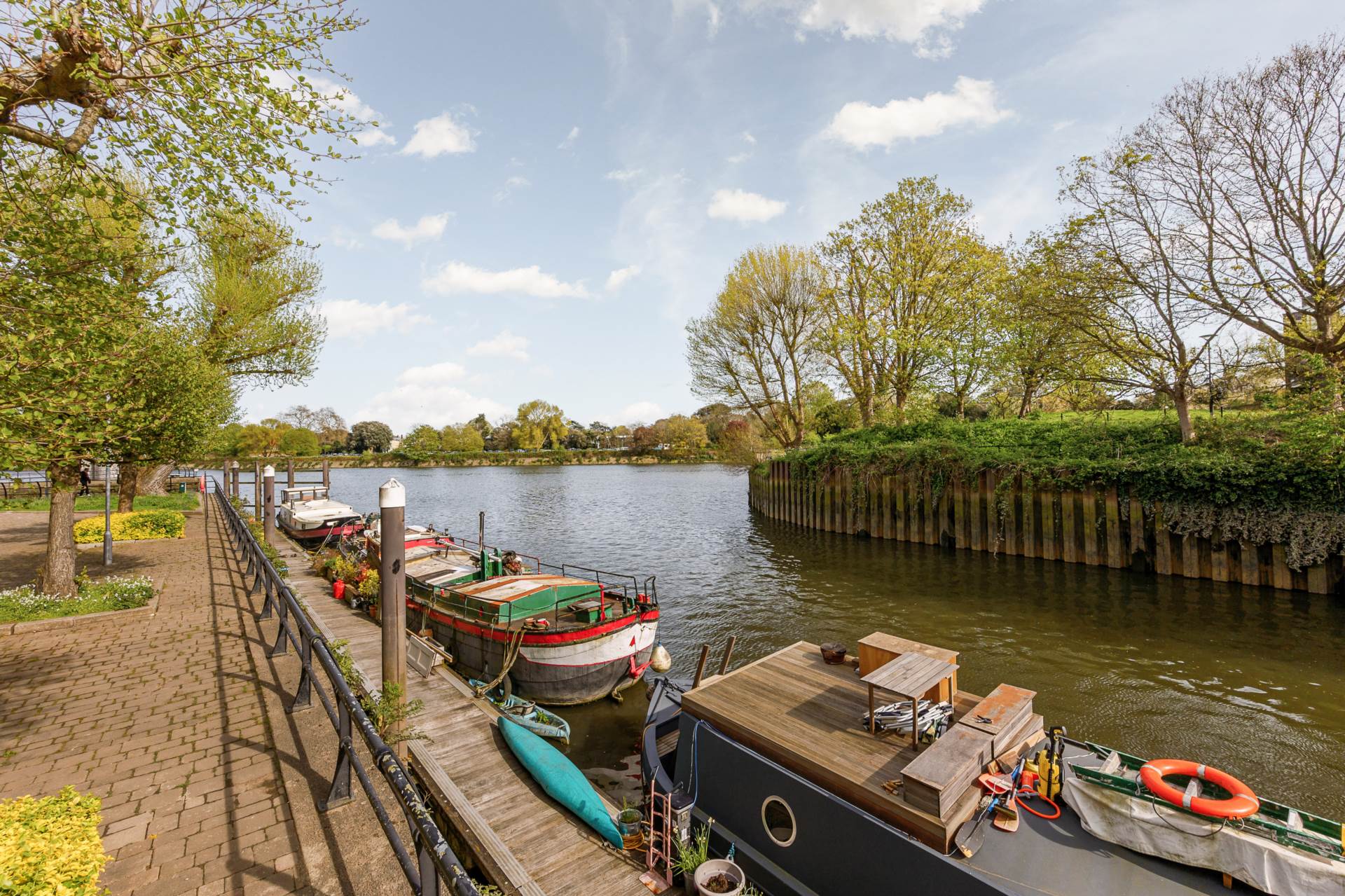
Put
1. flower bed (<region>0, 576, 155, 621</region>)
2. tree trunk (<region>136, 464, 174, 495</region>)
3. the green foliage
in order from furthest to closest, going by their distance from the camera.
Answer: tree trunk (<region>136, 464, 174, 495</region>)
flower bed (<region>0, 576, 155, 621</region>)
the green foliage

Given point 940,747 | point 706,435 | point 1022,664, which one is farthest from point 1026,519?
point 706,435

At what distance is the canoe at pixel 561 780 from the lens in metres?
6.63

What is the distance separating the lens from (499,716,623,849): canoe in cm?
663

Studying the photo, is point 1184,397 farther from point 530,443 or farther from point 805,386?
point 530,443

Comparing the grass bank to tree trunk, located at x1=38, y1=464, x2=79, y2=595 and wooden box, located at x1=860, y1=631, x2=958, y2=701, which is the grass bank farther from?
wooden box, located at x1=860, y1=631, x2=958, y2=701

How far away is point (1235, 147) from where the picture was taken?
18391 millimetres

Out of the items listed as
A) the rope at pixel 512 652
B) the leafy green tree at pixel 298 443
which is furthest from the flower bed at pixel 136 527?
the leafy green tree at pixel 298 443

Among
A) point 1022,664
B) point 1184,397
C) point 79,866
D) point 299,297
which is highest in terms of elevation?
point 299,297

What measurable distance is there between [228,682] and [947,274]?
31419 millimetres

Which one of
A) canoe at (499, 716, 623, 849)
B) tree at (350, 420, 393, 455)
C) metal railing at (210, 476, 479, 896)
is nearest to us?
metal railing at (210, 476, 479, 896)

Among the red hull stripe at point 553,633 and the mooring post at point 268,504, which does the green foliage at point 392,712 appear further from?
the mooring post at point 268,504

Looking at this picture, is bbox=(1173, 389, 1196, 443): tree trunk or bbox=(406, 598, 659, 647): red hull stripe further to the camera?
bbox=(1173, 389, 1196, 443): tree trunk

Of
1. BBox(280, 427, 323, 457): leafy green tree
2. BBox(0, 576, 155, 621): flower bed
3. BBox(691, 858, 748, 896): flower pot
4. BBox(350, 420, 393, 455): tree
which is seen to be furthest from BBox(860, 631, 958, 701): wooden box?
BBox(350, 420, 393, 455): tree

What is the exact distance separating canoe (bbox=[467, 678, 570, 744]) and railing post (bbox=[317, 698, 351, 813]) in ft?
11.5
